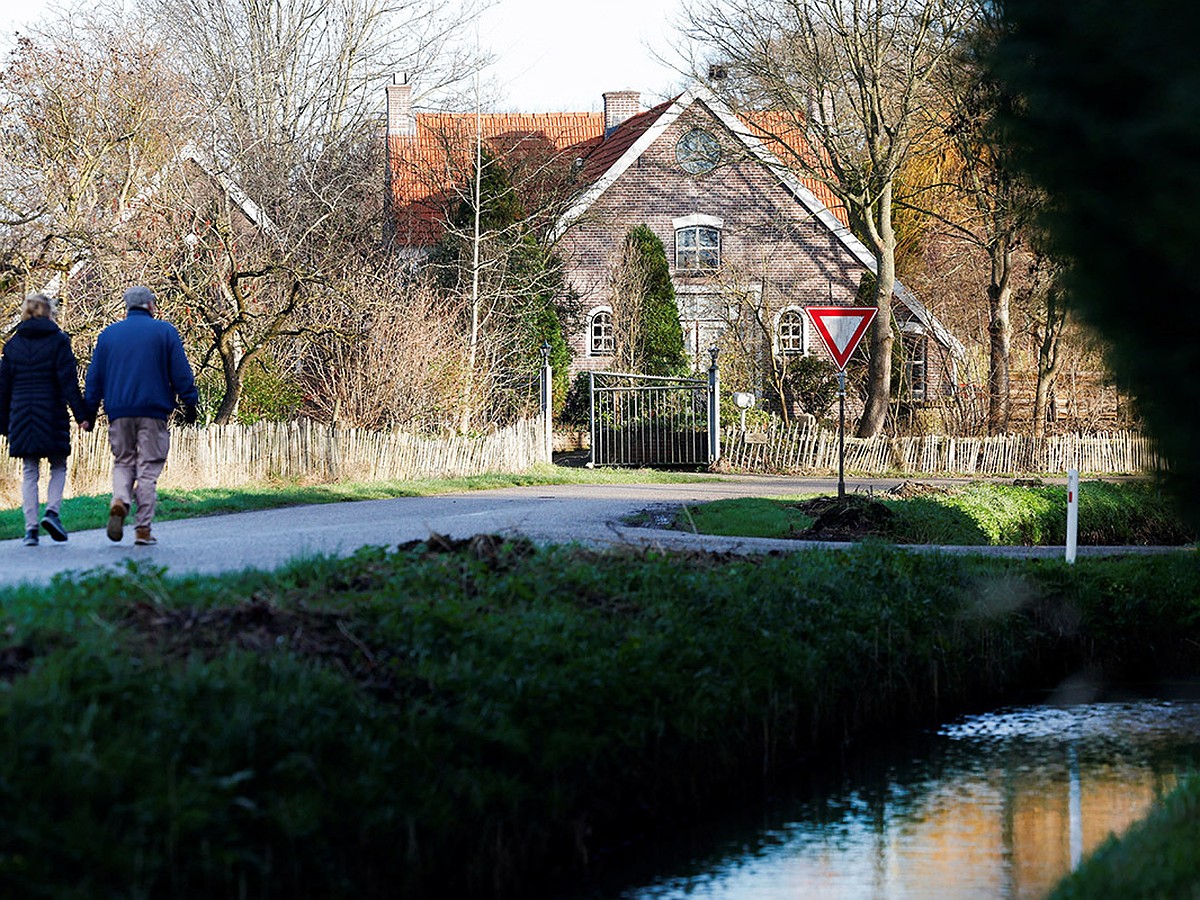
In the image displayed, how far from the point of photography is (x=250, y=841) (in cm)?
492

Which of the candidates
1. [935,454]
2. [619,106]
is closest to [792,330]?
[619,106]

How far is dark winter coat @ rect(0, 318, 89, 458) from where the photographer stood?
1166 cm

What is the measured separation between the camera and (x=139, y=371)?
11703 millimetres

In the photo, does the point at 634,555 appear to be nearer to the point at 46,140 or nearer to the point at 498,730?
the point at 498,730

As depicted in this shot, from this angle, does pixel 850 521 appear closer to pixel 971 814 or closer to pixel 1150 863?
pixel 971 814

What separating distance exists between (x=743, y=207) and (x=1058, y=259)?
34679mm

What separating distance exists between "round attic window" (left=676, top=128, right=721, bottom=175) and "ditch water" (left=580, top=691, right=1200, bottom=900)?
23.5 metres

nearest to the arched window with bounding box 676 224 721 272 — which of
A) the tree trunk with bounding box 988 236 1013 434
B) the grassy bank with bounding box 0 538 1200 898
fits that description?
the tree trunk with bounding box 988 236 1013 434

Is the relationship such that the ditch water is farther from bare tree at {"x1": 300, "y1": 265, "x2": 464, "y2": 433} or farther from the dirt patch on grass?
bare tree at {"x1": 300, "y1": 265, "x2": 464, "y2": 433}

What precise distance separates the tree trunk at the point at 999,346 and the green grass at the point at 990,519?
12378mm

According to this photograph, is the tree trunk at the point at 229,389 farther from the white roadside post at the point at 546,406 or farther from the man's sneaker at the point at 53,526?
the man's sneaker at the point at 53,526

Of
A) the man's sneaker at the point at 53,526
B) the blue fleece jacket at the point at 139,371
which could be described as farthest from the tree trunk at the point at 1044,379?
the man's sneaker at the point at 53,526

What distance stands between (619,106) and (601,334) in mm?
8696

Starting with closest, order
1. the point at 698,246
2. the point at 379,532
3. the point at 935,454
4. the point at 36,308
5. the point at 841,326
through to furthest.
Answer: the point at 36,308 < the point at 379,532 < the point at 841,326 < the point at 935,454 < the point at 698,246
